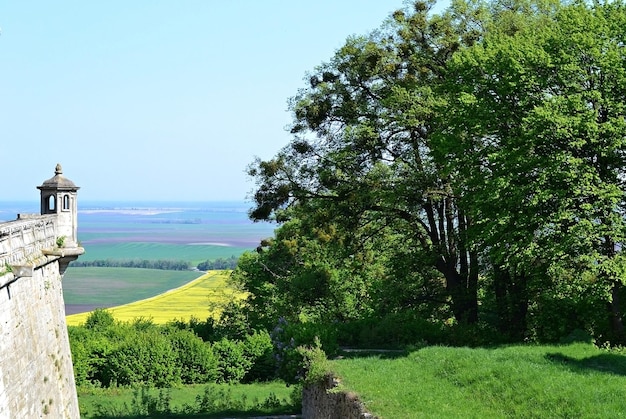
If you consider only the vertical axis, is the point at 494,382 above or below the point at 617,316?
below

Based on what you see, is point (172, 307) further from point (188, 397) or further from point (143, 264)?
point (143, 264)

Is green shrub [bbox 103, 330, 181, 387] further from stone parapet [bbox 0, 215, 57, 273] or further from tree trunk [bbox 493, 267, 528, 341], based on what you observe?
tree trunk [bbox 493, 267, 528, 341]

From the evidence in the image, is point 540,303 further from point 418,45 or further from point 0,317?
point 0,317

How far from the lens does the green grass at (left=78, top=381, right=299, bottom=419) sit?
1182 inches

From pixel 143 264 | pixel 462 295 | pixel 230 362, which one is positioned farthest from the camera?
pixel 143 264

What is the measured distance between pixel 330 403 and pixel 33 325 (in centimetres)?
838

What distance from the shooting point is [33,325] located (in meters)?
17.6

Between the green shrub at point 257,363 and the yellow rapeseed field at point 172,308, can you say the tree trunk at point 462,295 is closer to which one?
the green shrub at point 257,363

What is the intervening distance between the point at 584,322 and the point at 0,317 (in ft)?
57.9

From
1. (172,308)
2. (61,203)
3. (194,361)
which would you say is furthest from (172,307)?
(61,203)

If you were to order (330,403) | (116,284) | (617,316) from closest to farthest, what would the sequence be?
(330,403) → (617,316) → (116,284)

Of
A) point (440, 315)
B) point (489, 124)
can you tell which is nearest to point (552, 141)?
point (489, 124)

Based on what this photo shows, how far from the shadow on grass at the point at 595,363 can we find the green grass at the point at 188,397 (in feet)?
41.0

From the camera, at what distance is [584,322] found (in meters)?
23.8
